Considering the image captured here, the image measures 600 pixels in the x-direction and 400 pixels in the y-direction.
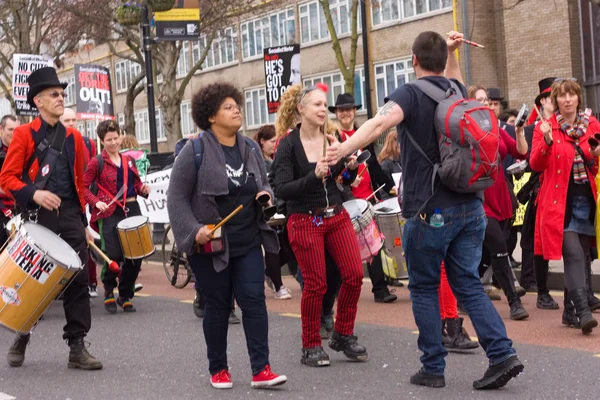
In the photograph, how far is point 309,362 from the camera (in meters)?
7.78

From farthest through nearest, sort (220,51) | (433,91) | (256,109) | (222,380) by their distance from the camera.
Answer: (220,51) → (256,109) → (222,380) → (433,91)

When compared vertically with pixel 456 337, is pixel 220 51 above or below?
above

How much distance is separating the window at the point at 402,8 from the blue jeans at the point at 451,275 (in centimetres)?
2951

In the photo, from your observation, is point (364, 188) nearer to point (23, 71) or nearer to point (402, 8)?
point (23, 71)

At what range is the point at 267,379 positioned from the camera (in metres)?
6.95

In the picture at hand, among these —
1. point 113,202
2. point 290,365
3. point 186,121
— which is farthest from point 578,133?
point 186,121

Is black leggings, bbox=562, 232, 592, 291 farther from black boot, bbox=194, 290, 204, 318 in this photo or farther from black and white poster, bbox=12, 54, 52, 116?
black and white poster, bbox=12, 54, 52, 116

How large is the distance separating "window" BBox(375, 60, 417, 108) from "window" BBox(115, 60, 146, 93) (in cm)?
2095

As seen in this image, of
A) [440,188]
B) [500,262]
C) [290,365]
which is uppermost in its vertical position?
[440,188]

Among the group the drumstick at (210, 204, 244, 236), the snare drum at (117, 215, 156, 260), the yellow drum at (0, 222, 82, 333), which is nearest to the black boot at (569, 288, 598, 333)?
the drumstick at (210, 204, 244, 236)

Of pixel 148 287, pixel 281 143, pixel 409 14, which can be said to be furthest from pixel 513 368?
pixel 409 14

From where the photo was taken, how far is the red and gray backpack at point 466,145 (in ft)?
20.9

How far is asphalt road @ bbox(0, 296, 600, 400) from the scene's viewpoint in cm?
680

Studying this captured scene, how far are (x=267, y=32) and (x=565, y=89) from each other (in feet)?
125
